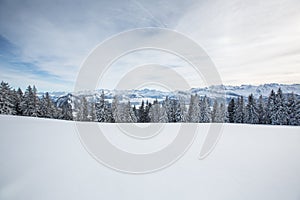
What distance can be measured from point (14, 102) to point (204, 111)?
66.5 feet

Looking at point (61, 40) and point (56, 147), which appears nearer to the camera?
point (56, 147)

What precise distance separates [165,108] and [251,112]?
968 cm

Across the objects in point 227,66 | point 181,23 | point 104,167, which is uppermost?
point 181,23

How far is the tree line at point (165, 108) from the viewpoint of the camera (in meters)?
15.7

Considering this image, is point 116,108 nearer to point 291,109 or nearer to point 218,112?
point 218,112

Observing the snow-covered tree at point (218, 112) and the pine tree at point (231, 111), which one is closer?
the snow-covered tree at point (218, 112)

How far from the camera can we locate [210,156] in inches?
146

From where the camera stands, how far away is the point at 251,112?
1797 centimetres

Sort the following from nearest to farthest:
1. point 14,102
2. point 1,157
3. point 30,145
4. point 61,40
Result: point 1,157, point 30,145, point 61,40, point 14,102

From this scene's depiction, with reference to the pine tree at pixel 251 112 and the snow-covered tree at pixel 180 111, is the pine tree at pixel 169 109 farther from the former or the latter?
the pine tree at pixel 251 112

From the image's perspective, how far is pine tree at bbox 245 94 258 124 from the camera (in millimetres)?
17734

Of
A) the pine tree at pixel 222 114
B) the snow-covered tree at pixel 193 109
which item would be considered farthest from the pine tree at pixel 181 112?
the pine tree at pixel 222 114

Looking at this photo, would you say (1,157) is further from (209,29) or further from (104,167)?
(209,29)

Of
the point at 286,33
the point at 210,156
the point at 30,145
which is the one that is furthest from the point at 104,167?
the point at 286,33
